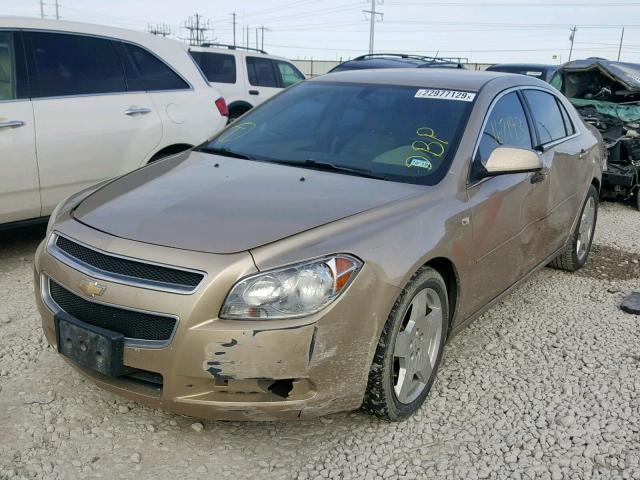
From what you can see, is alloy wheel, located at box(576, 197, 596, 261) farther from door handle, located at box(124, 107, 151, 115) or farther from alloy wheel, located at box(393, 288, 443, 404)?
door handle, located at box(124, 107, 151, 115)

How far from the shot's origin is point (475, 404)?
10.4 feet

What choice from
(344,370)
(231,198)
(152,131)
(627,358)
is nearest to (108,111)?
(152,131)

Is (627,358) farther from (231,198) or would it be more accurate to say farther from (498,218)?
(231,198)

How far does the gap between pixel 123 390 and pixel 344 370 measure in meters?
0.89

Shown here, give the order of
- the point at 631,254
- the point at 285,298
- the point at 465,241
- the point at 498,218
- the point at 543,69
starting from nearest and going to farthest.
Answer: the point at 285,298
the point at 465,241
the point at 498,218
the point at 631,254
the point at 543,69

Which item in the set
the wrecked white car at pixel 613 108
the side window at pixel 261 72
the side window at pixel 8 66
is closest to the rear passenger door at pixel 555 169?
the wrecked white car at pixel 613 108

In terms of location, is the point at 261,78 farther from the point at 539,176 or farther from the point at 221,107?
the point at 539,176

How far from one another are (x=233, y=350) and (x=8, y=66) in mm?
3543

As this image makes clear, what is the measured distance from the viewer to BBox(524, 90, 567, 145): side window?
431 cm

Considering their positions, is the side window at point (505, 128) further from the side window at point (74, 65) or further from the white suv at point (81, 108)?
the side window at point (74, 65)

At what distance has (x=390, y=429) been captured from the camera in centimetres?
291

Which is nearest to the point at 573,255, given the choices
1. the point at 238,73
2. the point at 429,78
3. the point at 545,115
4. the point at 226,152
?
the point at 545,115

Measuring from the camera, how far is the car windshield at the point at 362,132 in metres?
3.33

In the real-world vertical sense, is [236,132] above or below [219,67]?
above
